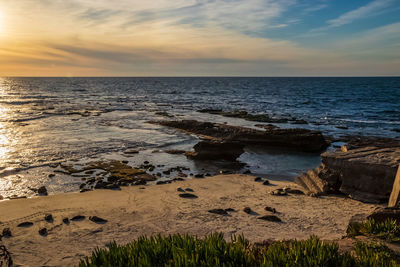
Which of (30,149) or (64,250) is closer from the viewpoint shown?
(64,250)

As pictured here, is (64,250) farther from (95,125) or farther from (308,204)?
(95,125)

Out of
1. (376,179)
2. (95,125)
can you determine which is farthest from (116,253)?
(95,125)

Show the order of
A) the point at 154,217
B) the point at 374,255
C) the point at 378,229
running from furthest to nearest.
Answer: the point at 154,217 < the point at 378,229 < the point at 374,255

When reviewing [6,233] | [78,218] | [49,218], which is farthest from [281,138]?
[6,233]

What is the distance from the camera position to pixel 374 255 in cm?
469

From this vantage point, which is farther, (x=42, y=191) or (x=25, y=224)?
(x=42, y=191)

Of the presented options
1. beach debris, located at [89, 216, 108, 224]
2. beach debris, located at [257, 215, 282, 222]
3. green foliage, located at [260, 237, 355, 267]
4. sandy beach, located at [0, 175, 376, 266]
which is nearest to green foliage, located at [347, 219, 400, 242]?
sandy beach, located at [0, 175, 376, 266]

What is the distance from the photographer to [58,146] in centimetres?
1927

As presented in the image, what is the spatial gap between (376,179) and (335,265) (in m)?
6.81

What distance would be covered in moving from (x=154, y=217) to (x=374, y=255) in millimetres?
5886

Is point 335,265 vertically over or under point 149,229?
over

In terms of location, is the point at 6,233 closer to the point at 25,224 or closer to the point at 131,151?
the point at 25,224

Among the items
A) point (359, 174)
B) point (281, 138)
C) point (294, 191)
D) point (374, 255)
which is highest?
point (374, 255)

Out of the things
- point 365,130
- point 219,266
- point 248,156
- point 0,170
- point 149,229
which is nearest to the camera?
point 219,266
